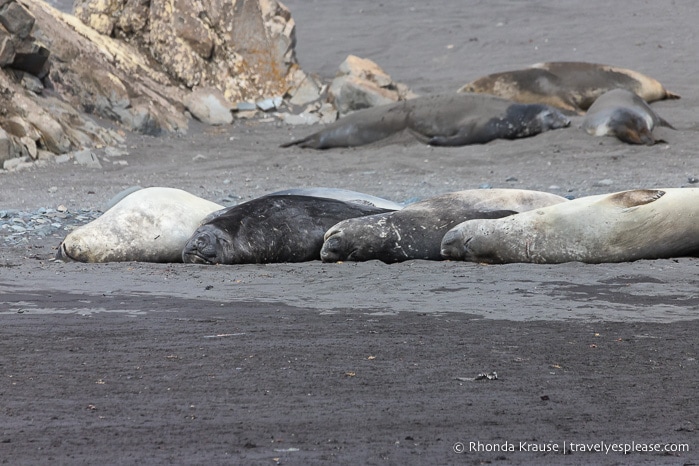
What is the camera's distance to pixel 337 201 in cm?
736

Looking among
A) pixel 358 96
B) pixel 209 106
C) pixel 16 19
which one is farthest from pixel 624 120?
pixel 16 19

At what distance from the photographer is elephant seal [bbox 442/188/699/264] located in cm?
620

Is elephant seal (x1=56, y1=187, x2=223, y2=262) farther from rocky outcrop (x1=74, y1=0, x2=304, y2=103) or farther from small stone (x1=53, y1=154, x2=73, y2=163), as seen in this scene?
rocky outcrop (x1=74, y1=0, x2=304, y2=103)

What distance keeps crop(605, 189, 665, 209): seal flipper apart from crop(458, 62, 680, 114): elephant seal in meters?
7.81

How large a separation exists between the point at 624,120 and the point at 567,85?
2.85 metres

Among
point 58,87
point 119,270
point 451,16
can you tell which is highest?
point 451,16

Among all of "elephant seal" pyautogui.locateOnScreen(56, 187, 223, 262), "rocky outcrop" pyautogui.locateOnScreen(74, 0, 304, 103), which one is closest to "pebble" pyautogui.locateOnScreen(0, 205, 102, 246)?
"elephant seal" pyautogui.locateOnScreen(56, 187, 223, 262)

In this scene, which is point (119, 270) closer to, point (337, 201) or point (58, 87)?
point (337, 201)

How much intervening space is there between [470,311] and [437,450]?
79.2 inches

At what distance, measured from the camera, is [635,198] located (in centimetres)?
632

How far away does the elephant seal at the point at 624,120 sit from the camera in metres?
11.6

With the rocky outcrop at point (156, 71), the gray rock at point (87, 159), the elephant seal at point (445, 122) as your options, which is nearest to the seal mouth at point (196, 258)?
the gray rock at point (87, 159)

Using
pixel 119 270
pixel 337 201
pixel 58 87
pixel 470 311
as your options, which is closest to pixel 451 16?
pixel 58 87

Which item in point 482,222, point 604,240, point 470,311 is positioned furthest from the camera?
point 482,222
